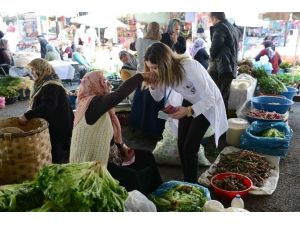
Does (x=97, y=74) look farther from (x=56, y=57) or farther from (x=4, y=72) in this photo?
(x=56, y=57)

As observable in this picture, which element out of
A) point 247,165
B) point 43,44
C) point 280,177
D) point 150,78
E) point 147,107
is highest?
point 150,78

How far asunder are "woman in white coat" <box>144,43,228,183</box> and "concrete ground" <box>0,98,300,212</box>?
60 cm

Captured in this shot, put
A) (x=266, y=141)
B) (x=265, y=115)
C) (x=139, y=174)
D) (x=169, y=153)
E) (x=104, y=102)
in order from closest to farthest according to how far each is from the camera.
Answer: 1. (x=104, y=102)
2. (x=139, y=174)
3. (x=169, y=153)
4. (x=266, y=141)
5. (x=265, y=115)

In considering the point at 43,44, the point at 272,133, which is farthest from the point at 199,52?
the point at 43,44

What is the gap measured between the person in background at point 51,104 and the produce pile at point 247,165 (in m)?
1.77

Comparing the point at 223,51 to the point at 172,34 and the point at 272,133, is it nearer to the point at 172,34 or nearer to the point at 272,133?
the point at 172,34

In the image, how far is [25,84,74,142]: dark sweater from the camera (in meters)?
3.54

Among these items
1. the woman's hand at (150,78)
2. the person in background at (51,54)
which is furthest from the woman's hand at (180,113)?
the person in background at (51,54)

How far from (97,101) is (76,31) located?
933 cm

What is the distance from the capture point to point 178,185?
8.98ft

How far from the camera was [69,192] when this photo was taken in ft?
5.15

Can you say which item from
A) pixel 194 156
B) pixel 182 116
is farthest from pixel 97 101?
pixel 194 156

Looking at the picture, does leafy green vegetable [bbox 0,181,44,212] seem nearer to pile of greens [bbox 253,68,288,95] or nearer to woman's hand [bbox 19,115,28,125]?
woman's hand [bbox 19,115,28,125]

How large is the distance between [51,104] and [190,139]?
1502mm
